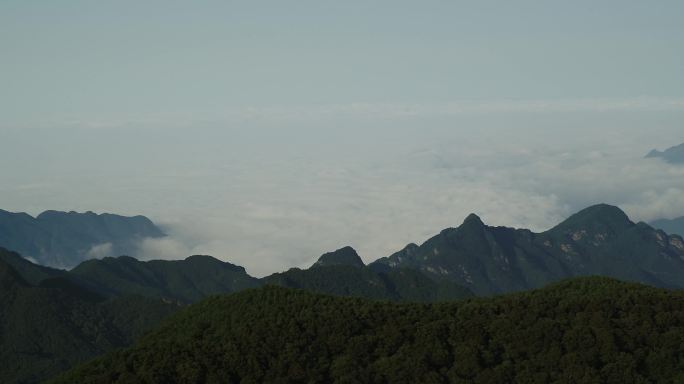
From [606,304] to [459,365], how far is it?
12.3 meters

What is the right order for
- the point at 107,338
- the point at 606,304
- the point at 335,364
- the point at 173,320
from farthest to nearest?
the point at 107,338, the point at 173,320, the point at 606,304, the point at 335,364

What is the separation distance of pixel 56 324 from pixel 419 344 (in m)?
69.9

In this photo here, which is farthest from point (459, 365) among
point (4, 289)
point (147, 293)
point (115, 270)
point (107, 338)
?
point (115, 270)

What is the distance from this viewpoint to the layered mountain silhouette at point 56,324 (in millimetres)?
115375

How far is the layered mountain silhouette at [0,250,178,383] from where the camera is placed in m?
115

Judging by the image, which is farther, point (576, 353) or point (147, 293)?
point (147, 293)

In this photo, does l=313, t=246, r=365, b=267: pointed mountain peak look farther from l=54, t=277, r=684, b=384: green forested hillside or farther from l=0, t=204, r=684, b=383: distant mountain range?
l=54, t=277, r=684, b=384: green forested hillside

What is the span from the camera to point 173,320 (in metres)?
76.7

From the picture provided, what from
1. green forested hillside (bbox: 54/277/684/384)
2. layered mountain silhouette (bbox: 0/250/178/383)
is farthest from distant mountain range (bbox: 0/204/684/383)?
green forested hillside (bbox: 54/277/684/384)

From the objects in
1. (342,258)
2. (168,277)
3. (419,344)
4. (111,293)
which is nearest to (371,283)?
(342,258)

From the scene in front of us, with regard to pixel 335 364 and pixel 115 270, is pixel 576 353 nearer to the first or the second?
pixel 335 364

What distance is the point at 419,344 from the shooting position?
67.1 m

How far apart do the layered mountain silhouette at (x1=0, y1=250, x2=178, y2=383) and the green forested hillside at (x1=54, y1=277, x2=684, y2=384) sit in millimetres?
47560

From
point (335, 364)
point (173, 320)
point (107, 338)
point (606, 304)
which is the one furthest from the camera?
point (107, 338)
